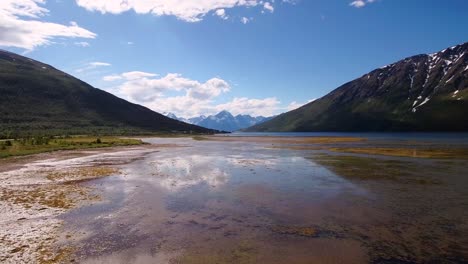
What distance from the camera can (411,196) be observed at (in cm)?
2459

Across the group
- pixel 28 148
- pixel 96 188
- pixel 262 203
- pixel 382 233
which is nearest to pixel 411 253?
pixel 382 233

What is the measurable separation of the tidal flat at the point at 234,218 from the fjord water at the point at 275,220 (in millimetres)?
60

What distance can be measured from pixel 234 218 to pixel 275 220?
7.66ft

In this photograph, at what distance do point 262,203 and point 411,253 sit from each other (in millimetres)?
10942

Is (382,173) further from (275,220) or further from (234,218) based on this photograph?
(234,218)

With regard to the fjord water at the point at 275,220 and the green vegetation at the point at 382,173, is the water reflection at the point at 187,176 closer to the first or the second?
the fjord water at the point at 275,220

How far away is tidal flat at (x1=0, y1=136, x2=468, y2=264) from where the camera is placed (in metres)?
13.6

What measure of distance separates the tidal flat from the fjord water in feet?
0.20

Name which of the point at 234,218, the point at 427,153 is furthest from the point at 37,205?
the point at 427,153

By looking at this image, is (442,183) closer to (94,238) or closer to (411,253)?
(411,253)

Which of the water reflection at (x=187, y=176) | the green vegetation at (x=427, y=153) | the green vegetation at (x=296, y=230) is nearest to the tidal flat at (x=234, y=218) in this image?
the green vegetation at (x=296, y=230)

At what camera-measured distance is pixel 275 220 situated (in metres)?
18.8

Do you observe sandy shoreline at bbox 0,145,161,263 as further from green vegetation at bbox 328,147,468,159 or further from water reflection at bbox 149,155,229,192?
green vegetation at bbox 328,147,468,159

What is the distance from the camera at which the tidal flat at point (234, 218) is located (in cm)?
1362
